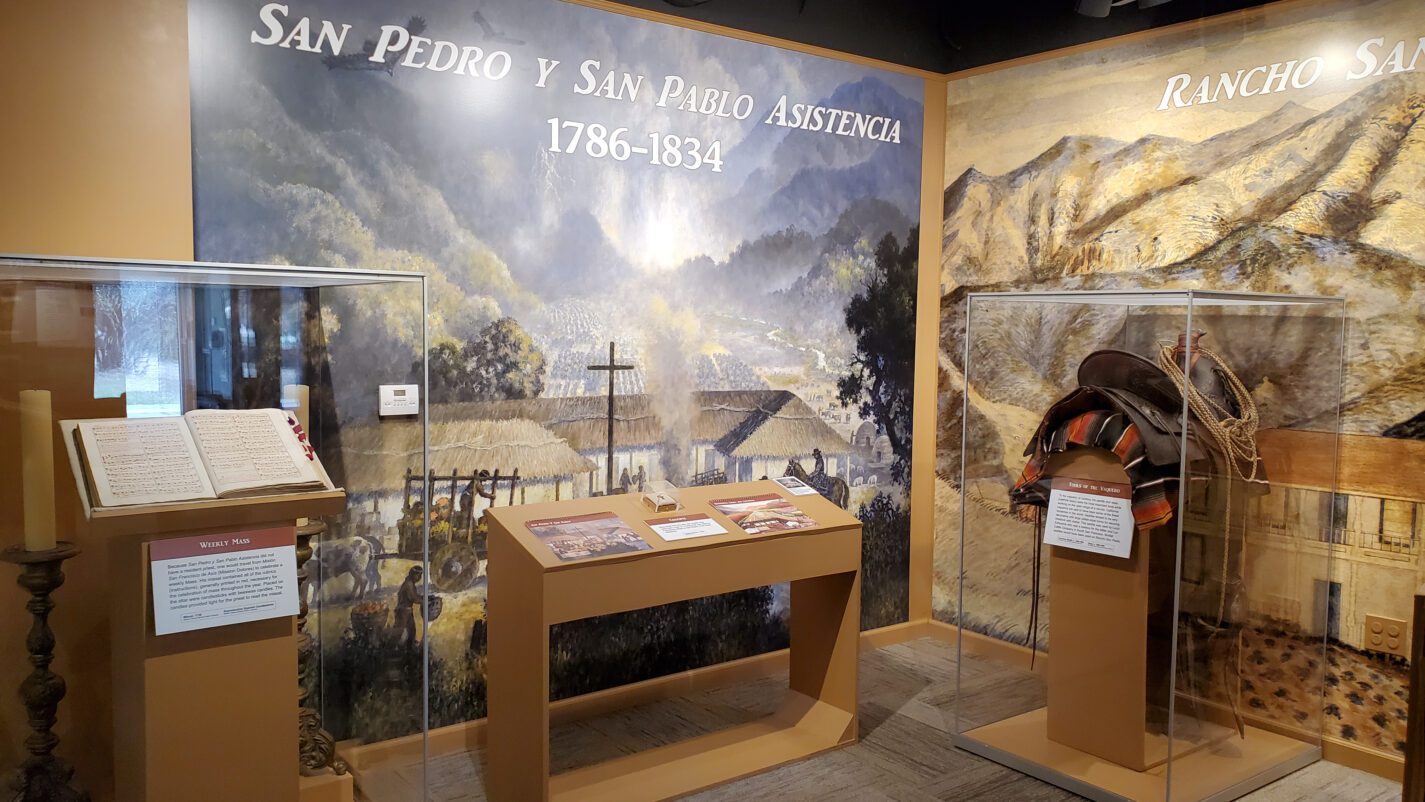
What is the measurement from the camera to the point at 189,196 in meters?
3.02

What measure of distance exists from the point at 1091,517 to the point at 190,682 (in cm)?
270

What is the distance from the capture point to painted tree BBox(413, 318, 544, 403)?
11.6 feet

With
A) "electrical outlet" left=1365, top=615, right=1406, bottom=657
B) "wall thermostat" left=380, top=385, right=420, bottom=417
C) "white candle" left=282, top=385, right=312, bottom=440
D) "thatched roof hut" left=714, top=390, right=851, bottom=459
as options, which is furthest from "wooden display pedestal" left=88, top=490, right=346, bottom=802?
"electrical outlet" left=1365, top=615, right=1406, bottom=657

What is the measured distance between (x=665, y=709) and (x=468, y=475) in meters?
1.30

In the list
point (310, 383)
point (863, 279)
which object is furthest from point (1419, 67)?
point (310, 383)

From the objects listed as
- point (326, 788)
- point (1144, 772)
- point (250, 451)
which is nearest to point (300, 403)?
point (250, 451)

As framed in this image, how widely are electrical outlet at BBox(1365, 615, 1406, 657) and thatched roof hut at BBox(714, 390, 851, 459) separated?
2.15 m

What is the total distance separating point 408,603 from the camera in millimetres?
2754

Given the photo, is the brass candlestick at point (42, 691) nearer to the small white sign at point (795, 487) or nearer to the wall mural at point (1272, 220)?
the small white sign at point (795, 487)

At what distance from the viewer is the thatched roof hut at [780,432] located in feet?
14.3

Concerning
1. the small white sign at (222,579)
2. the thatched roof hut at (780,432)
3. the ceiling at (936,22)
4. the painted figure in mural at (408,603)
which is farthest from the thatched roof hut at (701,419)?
the ceiling at (936,22)

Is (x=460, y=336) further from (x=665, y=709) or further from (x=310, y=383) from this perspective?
(x=665, y=709)

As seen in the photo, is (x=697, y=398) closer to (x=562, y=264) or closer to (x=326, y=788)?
(x=562, y=264)

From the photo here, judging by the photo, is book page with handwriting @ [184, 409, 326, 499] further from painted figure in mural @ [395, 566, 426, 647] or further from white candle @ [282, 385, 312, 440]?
painted figure in mural @ [395, 566, 426, 647]
